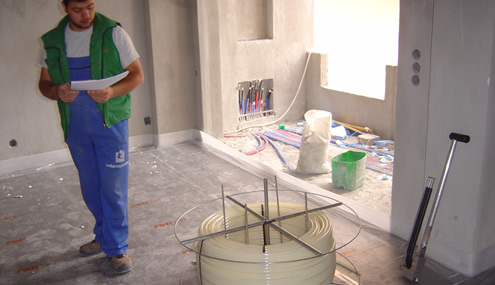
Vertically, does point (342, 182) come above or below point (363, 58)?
below

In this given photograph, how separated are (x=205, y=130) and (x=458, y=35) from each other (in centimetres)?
338

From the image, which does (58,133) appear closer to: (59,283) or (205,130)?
(205,130)

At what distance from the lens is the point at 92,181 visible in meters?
2.86

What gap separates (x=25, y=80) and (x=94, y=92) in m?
2.53

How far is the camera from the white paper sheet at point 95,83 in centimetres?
253

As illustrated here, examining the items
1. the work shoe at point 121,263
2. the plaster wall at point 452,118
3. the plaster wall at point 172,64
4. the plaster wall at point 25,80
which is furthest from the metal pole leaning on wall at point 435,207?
the plaster wall at point 25,80

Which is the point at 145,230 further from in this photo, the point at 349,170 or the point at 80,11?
the point at 349,170

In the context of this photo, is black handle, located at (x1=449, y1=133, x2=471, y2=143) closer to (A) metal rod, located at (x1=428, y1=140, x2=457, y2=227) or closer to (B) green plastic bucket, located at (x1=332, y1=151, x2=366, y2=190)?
(A) metal rod, located at (x1=428, y1=140, x2=457, y2=227)

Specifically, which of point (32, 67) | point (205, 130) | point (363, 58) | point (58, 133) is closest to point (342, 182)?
point (205, 130)

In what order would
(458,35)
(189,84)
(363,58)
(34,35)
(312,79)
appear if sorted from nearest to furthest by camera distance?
1. (458,35)
2. (34,35)
3. (189,84)
4. (312,79)
5. (363,58)

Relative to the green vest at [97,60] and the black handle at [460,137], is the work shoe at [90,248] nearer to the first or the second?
the green vest at [97,60]

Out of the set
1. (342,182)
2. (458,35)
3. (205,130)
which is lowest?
(342,182)

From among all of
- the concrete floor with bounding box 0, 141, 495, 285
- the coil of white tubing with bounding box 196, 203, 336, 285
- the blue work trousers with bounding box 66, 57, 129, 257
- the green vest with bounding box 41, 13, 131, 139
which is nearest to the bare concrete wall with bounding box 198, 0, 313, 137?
the concrete floor with bounding box 0, 141, 495, 285

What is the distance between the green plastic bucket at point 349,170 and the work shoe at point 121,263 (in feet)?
7.82
